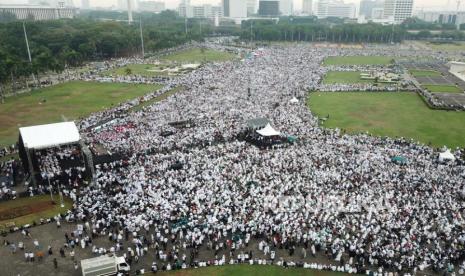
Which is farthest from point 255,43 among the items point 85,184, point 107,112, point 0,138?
point 85,184

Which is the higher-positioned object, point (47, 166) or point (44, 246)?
point (47, 166)

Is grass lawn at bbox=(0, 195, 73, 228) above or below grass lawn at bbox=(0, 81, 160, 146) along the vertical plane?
below

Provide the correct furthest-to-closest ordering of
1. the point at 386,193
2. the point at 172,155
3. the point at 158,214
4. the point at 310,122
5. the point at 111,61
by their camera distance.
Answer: the point at 111,61 < the point at 310,122 < the point at 172,155 < the point at 386,193 < the point at 158,214

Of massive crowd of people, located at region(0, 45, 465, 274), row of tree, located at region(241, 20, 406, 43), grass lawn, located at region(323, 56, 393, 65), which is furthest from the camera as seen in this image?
row of tree, located at region(241, 20, 406, 43)

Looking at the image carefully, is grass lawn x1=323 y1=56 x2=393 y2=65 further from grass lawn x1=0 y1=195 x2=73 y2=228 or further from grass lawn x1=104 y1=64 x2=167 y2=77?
grass lawn x1=0 y1=195 x2=73 y2=228

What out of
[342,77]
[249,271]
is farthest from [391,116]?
[249,271]

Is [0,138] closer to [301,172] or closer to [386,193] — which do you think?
[301,172]

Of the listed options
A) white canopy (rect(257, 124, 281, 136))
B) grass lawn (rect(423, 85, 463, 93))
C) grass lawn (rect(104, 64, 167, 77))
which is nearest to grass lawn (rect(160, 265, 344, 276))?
white canopy (rect(257, 124, 281, 136))
